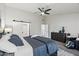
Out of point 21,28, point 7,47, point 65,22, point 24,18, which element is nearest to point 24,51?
point 7,47

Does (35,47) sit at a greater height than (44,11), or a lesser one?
lesser

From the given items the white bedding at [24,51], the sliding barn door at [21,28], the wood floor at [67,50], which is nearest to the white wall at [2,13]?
the sliding barn door at [21,28]

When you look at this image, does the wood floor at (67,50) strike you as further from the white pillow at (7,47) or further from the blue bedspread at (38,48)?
the white pillow at (7,47)

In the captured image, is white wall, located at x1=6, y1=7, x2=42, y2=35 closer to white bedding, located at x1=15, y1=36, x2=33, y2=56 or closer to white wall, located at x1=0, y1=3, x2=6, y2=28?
white wall, located at x1=0, y1=3, x2=6, y2=28

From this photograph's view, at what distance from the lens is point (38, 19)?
1.87 m

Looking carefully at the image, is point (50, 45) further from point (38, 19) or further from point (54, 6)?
point (54, 6)

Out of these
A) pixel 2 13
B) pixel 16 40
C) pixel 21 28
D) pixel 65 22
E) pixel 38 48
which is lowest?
pixel 38 48

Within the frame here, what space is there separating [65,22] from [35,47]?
772 mm

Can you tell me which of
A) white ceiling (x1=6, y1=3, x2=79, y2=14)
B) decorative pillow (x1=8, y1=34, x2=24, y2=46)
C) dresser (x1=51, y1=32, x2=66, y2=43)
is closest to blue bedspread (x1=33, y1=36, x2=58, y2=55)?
dresser (x1=51, y1=32, x2=66, y2=43)

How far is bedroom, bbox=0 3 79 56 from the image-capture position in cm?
170

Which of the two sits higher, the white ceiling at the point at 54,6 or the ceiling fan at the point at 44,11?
the white ceiling at the point at 54,6

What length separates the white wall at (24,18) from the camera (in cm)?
172

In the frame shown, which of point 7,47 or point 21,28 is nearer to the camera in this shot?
point 7,47

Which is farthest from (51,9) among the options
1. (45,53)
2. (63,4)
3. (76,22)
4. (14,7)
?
(45,53)
